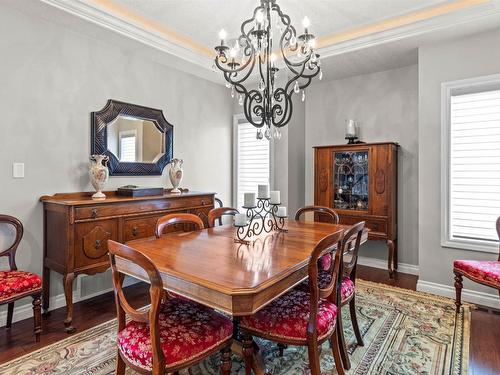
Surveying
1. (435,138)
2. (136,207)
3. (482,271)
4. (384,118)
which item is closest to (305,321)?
(482,271)

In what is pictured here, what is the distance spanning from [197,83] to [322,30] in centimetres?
187

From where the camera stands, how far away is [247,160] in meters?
4.91

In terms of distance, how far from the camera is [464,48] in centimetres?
306

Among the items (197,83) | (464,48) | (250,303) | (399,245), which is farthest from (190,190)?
(464,48)

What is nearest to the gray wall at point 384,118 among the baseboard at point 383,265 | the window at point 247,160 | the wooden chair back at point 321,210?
the baseboard at point 383,265

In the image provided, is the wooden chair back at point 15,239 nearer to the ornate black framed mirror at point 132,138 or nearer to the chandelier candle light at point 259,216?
the ornate black framed mirror at point 132,138

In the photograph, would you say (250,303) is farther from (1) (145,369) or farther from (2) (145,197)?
(2) (145,197)

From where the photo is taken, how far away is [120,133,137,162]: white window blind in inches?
137

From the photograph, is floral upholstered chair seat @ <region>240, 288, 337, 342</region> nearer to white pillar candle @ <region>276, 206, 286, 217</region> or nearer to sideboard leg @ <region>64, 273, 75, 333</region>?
white pillar candle @ <region>276, 206, 286, 217</region>

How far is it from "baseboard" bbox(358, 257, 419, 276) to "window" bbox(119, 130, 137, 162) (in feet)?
11.0

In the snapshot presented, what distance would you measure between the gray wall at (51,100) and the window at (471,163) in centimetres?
330

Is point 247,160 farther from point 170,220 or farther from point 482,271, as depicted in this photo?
point 482,271

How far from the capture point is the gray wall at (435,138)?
3.05 meters

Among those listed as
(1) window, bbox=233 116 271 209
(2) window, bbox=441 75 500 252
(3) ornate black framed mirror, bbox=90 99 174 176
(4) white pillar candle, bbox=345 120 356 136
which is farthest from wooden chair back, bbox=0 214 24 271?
(2) window, bbox=441 75 500 252
